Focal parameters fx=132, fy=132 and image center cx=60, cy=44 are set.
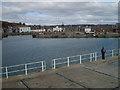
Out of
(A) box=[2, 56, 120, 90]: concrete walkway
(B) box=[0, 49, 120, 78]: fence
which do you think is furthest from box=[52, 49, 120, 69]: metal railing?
(A) box=[2, 56, 120, 90]: concrete walkway

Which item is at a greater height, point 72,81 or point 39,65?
point 72,81

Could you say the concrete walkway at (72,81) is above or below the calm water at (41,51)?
above

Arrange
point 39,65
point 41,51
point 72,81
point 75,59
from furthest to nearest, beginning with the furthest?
point 41,51, point 75,59, point 39,65, point 72,81

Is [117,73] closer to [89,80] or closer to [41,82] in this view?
[89,80]

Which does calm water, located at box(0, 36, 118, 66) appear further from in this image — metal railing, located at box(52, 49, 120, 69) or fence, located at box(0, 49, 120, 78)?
fence, located at box(0, 49, 120, 78)

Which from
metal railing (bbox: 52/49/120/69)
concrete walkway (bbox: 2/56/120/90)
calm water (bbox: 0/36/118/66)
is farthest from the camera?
calm water (bbox: 0/36/118/66)

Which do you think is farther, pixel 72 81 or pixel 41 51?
pixel 41 51

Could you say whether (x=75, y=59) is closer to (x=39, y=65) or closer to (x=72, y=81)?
(x=39, y=65)

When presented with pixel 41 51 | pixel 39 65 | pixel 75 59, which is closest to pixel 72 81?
pixel 39 65

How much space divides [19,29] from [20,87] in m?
198

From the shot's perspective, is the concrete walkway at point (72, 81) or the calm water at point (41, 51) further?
the calm water at point (41, 51)

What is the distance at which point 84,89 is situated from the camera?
21.6ft

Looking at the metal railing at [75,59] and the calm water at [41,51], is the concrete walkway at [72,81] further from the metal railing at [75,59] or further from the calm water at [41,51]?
the calm water at [41,51]

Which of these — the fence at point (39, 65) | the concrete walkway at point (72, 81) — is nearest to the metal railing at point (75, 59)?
the fence at point (39, 65)
